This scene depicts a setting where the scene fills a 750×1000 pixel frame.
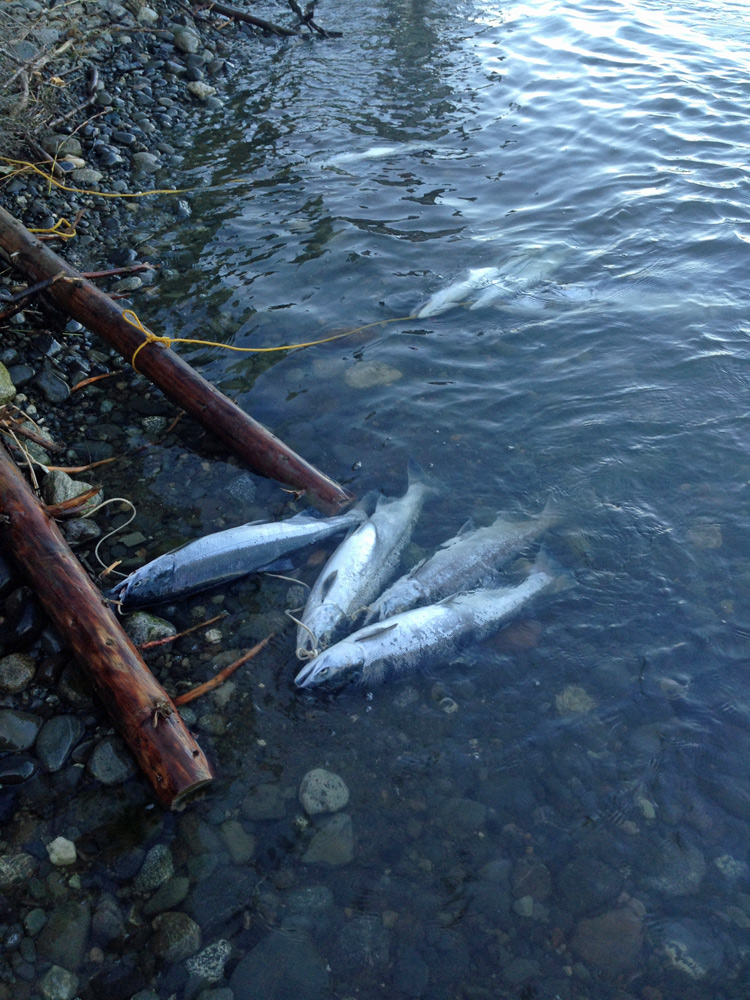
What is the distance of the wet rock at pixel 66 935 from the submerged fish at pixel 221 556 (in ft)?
6.61

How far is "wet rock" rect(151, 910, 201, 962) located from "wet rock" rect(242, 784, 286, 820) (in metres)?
0.64

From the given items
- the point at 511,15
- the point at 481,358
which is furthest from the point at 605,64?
the point at 481,358

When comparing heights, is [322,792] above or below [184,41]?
below

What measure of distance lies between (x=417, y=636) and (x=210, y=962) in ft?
7.57

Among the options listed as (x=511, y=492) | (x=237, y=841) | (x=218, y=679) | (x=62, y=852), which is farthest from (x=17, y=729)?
(x=511, y=492)

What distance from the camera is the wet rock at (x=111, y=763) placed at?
435 cm

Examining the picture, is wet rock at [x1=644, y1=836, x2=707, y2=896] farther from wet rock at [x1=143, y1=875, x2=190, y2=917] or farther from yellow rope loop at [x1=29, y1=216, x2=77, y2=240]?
yellow rope loop at [x1=29, y1=216, x2=77, y2=240]

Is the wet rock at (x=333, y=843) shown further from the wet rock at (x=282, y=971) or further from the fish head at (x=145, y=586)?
the fish head at (x=145, y=586)

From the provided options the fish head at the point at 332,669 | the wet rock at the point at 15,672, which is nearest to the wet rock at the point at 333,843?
the fish head at the point at 332,669

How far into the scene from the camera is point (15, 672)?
4777mm

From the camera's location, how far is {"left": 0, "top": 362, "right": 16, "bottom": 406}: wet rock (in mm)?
6575

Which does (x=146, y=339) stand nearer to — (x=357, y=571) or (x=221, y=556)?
(x=221, y=556)

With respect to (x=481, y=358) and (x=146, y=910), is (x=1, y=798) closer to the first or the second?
(x=146, y=910)

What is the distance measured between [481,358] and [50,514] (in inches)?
189
